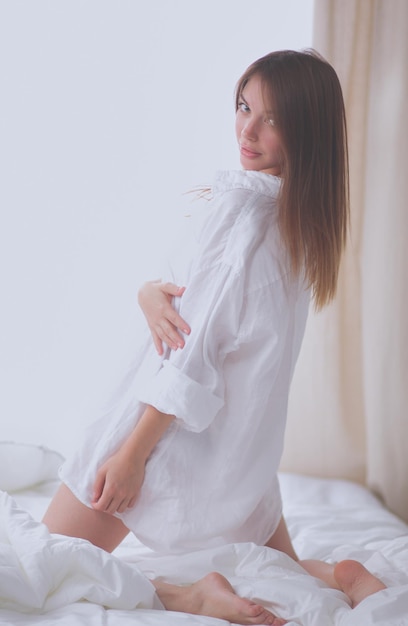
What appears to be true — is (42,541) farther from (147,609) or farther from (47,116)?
(47,116)

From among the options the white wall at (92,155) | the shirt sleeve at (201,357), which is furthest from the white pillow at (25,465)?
the shirt sleeve at (201,357)

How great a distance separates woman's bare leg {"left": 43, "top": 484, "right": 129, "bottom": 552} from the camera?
1464 mm

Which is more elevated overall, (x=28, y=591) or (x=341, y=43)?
(x=341, y=43)

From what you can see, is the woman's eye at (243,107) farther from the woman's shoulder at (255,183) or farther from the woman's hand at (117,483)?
the woman's hand at (117,483)

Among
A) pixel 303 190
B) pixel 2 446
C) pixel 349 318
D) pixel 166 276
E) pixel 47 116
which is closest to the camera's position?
pixel 303 190

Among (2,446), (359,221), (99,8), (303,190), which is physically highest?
(99,8)

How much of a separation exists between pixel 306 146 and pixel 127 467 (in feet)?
2.20

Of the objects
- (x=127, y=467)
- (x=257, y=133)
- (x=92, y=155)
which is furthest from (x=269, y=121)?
(x=92, y=155)

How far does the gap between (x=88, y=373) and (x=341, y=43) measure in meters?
1.26

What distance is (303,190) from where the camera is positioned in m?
1.53

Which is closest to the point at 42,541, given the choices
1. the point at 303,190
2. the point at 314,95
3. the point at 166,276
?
the point at 166,276

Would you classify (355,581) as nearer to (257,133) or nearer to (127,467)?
(127,467)

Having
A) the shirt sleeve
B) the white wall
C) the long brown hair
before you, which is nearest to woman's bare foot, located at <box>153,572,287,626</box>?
the shirt sleeve

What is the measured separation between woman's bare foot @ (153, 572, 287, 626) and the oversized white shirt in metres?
0.13
